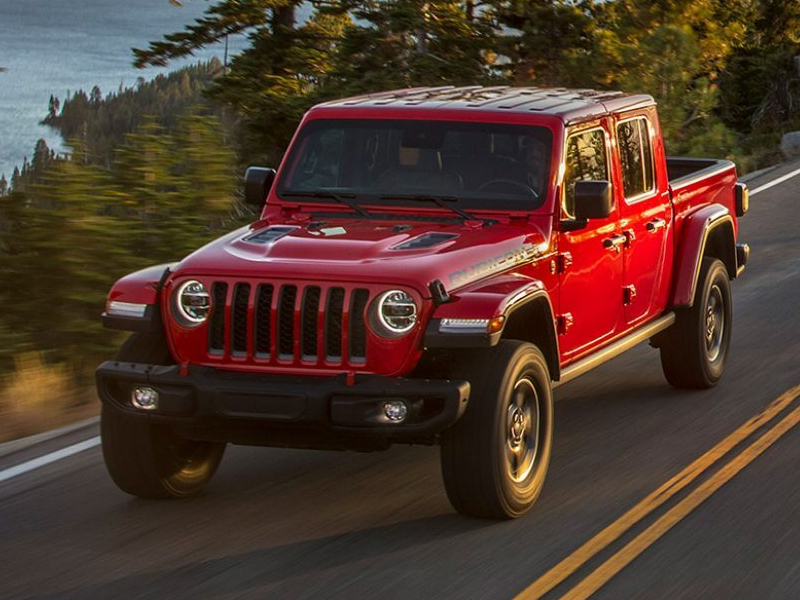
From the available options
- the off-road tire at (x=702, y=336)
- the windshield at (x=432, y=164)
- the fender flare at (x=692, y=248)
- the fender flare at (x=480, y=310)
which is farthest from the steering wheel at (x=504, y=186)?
the off-road tire at (x=702, y=336)

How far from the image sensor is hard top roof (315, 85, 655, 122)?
848cm

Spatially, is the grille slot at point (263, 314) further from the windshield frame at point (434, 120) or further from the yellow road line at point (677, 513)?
the yellow road line at point (677, 513)

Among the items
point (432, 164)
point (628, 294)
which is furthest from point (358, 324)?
point (628, 294)

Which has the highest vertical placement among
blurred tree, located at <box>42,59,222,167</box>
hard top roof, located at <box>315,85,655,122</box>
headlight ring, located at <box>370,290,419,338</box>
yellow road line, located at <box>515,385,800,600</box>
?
hard top roof, located at <box>315,85,655,122</box>

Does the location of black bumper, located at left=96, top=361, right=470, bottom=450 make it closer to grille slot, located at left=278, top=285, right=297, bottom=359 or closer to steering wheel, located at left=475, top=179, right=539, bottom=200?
grille slot, located at left=278, top=285, right=297, bottom=359

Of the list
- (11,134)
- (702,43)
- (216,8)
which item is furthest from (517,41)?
(11,134)

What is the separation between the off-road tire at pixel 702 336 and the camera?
984 cm

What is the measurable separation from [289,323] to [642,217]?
2.93m

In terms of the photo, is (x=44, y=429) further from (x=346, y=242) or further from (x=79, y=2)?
(x=79, y=2)

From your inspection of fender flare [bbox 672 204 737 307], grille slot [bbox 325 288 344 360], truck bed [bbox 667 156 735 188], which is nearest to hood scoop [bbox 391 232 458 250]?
grille slot [bbox 325 288 344 360]

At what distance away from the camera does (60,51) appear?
159 feet

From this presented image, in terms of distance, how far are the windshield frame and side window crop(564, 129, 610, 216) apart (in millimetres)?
130

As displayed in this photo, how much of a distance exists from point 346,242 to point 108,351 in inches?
154

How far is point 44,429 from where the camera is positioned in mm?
9438
